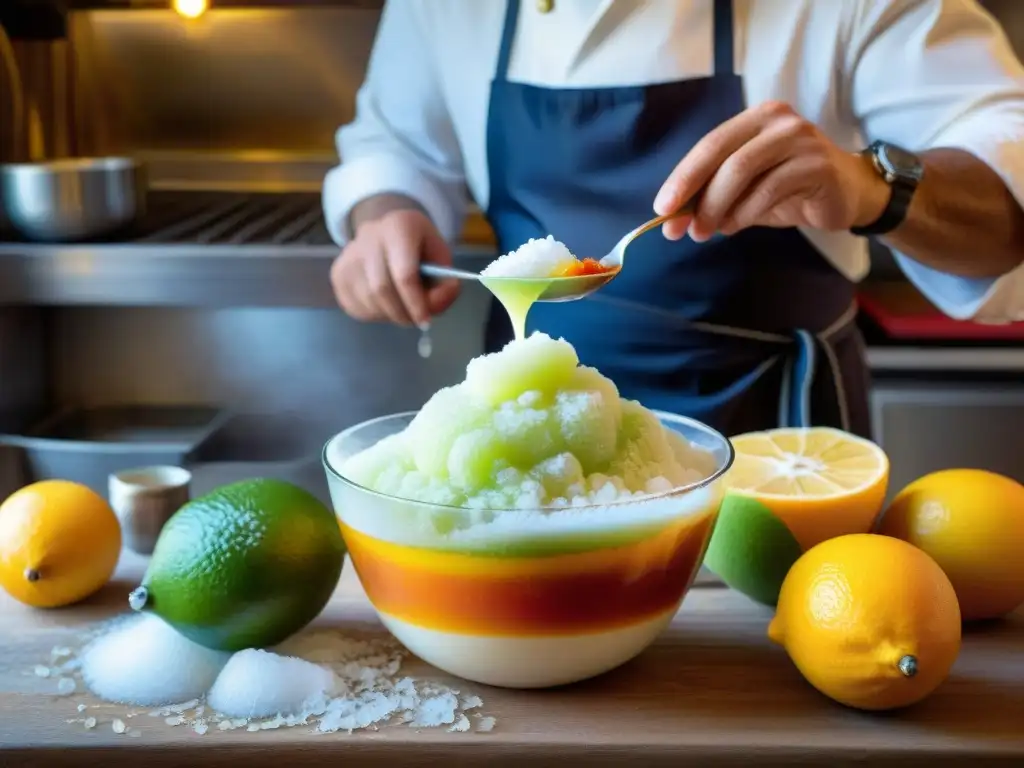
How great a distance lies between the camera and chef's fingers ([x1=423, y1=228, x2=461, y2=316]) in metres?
1.19

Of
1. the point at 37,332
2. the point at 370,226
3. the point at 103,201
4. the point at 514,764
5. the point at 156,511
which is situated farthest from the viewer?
the point at 37,332

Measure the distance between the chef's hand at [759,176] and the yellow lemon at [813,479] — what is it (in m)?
0.19

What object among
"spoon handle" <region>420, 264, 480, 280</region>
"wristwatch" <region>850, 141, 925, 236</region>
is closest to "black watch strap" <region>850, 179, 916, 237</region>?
"wristwatch" <region>850, 141, 925, 236</region>

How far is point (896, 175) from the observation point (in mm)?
1012

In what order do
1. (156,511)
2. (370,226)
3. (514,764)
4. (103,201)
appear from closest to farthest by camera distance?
(514,764) → (156,511) → (370,226) → (103,201)

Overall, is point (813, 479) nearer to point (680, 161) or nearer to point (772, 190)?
point (772, 190)

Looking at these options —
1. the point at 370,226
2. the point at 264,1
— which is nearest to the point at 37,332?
the point at 264,1

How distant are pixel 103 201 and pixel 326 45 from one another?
0.67 meters

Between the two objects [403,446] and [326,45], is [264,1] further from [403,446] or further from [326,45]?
[403,446]

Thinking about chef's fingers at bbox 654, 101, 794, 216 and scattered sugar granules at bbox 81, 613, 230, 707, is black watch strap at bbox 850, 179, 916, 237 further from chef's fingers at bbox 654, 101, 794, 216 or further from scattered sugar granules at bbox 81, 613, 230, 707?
scattered sugar granules at bbox 81, 613, 230, 707

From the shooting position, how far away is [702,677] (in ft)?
2.31

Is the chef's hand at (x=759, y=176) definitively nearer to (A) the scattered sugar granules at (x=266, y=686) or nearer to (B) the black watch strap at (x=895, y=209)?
(B) the black watch strap at (x=895, y=209)

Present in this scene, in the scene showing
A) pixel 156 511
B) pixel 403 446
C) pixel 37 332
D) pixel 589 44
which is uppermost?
pixel 589 44

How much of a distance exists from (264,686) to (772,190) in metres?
0.56
